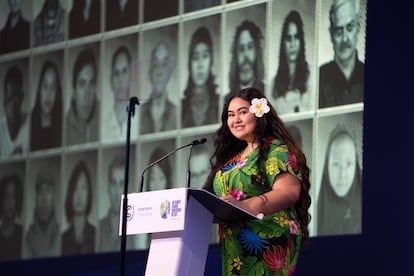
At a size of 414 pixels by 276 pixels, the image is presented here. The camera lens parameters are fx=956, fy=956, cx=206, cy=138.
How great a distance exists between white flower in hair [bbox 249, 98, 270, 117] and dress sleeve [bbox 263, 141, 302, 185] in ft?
0.50

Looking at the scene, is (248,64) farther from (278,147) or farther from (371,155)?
(278,147)

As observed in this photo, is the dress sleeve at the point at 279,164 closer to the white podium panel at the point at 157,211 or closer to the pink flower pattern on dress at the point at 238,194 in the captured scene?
the pink flower pattern on dress at the point at 238,194

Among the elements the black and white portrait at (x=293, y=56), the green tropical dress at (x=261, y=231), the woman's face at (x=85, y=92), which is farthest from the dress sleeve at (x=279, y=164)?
the woman's face at (x=85, y=92)

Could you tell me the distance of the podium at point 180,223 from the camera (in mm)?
3406

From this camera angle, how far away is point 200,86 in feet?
17.5

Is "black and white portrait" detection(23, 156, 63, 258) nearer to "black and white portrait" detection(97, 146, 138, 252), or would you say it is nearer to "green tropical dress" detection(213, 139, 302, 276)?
"black and white portrait" detection(97, 146, 138, 252)

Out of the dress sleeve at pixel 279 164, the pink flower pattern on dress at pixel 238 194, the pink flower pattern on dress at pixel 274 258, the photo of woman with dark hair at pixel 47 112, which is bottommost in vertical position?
the pink flower pattern on dress at pixel 274 258

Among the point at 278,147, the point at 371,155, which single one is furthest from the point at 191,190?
the point at 371,155

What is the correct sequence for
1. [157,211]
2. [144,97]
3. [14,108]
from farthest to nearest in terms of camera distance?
[14,108], [144,97], [157,211]

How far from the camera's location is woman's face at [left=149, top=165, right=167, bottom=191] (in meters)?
5.45

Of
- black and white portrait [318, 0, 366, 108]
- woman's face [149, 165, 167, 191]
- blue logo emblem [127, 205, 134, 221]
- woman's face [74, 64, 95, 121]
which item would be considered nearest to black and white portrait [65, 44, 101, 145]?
woman's face [74, 64, 95, 121]

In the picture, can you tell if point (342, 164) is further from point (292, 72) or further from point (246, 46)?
point (246, 46)

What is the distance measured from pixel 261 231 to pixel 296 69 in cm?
147

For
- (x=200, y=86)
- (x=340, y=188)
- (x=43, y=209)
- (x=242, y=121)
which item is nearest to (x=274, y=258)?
(x=242, y=121)
